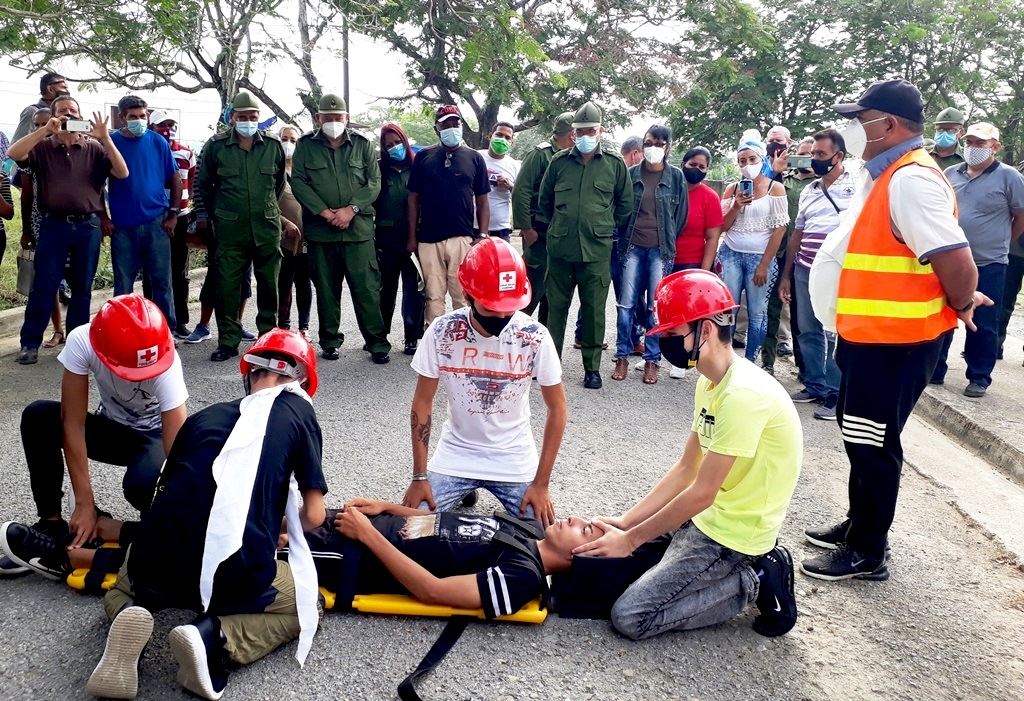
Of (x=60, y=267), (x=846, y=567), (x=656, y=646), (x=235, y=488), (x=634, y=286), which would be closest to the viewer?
(x=235, y=488)

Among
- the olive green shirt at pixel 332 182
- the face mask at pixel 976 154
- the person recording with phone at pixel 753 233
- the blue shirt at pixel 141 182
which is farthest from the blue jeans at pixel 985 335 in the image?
the blue shirt at pixel 141 182

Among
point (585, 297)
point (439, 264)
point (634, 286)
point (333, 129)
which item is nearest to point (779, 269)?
point (634, 286)

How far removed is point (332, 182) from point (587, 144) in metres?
2.08

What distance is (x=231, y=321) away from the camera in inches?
274

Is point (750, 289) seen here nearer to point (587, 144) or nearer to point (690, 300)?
point (587, 144)

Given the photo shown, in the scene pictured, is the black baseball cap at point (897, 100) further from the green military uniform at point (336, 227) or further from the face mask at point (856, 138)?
the green military uniform at point (336, 227)

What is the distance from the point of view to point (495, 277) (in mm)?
3572

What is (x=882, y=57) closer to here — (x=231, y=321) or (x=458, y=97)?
(x=458, y=97)

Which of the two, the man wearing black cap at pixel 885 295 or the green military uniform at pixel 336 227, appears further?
the green military uniform at pixel 336 227

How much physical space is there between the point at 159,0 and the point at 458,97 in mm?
12328

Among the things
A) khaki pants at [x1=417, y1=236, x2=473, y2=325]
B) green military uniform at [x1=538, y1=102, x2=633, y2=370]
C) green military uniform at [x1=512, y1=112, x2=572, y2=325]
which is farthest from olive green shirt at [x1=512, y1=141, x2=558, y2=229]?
khaki pants at [x1=417, y1=236, x2=473, y2=325]

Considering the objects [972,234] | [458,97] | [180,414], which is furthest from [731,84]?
[180,414]

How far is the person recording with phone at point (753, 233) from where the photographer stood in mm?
7012

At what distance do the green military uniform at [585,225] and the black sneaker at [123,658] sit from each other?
15.0 ft
